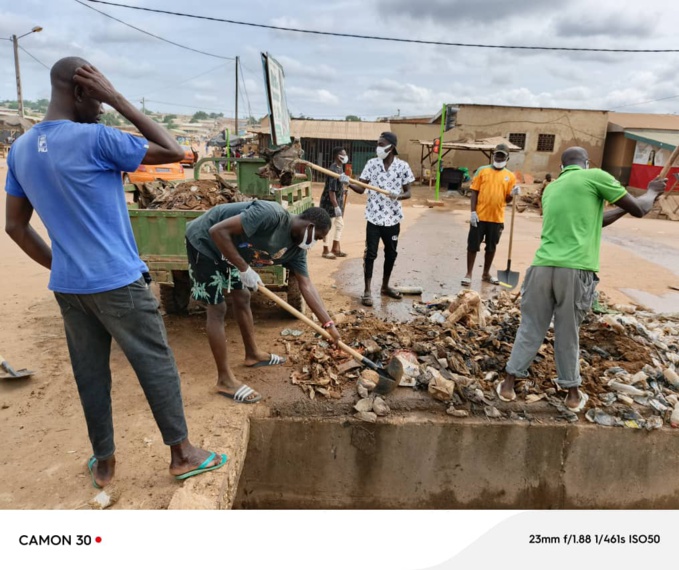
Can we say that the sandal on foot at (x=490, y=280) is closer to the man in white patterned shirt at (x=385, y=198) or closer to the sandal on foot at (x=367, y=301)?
the man in white patterned shirt at (x=385, y=198)

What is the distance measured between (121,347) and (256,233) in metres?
1.31

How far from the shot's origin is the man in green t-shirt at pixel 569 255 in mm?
3232

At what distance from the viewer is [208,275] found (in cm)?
350

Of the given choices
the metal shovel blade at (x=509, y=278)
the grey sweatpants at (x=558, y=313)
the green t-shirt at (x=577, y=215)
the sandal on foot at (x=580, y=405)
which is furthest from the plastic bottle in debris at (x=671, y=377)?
the metal shovel blade at (x=509, y=278)

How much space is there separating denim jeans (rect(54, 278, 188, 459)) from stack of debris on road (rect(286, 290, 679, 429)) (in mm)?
1424

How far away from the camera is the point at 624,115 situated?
23.5 metres

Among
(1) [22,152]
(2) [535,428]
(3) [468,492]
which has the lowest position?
(3) [468,492]

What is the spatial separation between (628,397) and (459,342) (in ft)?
4.43

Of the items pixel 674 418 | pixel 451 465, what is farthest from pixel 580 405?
pixel 451 465

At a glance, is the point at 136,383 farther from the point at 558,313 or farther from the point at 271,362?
the point at 558,313

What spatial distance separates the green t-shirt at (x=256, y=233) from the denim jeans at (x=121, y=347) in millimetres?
Answer: 999

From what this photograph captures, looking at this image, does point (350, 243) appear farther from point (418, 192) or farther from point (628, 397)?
point (418, 192)

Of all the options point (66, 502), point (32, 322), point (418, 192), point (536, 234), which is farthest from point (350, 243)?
point (418, 192)

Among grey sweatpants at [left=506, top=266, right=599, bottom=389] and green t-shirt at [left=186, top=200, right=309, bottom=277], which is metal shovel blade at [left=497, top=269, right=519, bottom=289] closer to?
grey sweatpants at [left=506, top=266, right=599, bottom=389]
